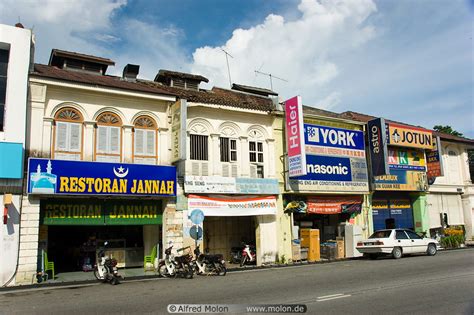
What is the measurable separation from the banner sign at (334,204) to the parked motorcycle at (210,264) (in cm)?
747

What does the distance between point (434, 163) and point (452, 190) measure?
363 centimetres

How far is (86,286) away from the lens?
44.4ft

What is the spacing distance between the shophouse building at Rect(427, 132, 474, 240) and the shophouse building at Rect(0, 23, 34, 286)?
2409cm

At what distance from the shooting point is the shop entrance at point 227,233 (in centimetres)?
2066

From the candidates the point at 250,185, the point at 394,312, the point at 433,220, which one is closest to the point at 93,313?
the point at 394,312

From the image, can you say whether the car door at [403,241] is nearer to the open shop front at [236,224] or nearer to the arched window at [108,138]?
the open shop front at [236,224]

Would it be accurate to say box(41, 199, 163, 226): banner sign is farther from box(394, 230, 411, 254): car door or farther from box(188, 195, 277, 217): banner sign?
box(394, 230, 411, 254): car door

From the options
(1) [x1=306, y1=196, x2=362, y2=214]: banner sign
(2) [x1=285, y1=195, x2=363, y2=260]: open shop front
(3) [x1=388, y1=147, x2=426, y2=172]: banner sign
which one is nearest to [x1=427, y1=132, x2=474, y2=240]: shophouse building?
(3) [x1=388, y1=147, x2=426, y2=172]: banner sign

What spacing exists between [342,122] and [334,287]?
1423 cm

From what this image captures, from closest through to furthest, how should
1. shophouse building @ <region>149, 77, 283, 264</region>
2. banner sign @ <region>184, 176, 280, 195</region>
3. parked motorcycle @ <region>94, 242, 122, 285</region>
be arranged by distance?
parked motorcycle @ <region>94, 242, 122, 285</region> < shophouse building @ <region>149, 77, 283, 264</region> < banner sign @ <region>184, 176, 280, 195</region>

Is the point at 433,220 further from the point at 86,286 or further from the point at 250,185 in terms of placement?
the point at 86,286

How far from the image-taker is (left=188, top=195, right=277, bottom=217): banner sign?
18531 millimetres

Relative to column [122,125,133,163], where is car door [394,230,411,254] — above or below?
below

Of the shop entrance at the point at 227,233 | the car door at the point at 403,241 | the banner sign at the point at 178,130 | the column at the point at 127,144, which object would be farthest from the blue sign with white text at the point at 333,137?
the column at the point at 127,144
